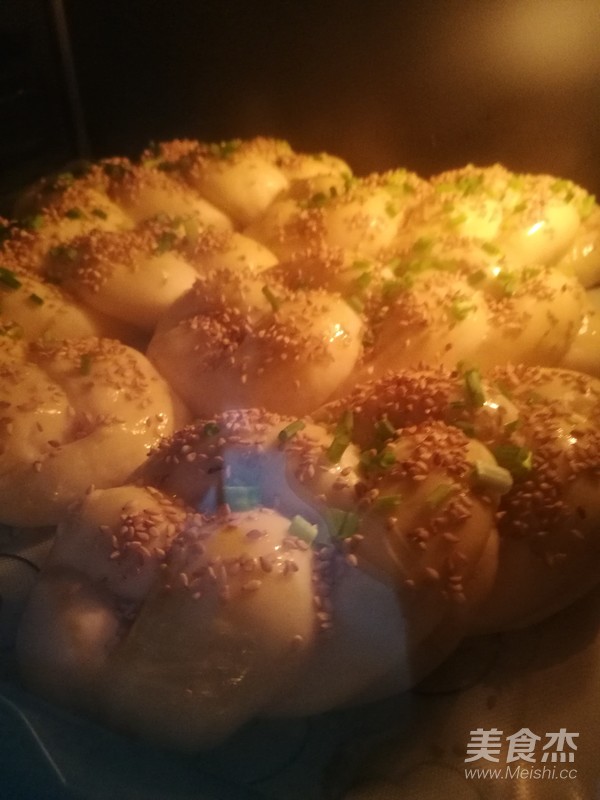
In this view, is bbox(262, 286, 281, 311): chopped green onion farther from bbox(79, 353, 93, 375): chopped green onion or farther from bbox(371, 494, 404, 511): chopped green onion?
bbox(371, 494, 404, 511): chopped green onion

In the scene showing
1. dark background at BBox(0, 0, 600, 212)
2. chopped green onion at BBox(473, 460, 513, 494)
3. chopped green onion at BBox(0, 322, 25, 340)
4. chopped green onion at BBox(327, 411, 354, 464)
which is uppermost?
dark background at BBox(0, 0, 600, 212)

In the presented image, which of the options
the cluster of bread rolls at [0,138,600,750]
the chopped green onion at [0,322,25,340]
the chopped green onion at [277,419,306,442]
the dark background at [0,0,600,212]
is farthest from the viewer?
the dark background at [0,0,600,212]

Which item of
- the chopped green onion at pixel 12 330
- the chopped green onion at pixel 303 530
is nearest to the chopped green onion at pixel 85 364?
the chopped green onion at pixel 12 330

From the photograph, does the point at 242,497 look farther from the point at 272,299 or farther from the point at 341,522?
the point at 272,299

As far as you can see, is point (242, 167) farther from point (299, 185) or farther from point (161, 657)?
point (161, 657)

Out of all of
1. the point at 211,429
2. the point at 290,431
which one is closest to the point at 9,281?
the point at 211,429

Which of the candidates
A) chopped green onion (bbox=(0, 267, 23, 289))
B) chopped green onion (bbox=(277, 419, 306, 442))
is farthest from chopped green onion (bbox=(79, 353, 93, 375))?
chopped green onion (bbox=(277, 419, 306, 442))

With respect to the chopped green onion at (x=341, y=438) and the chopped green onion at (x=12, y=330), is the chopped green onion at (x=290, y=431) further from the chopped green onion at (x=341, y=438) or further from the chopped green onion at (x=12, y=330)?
the chopped green onion at (x=12, y=330)
